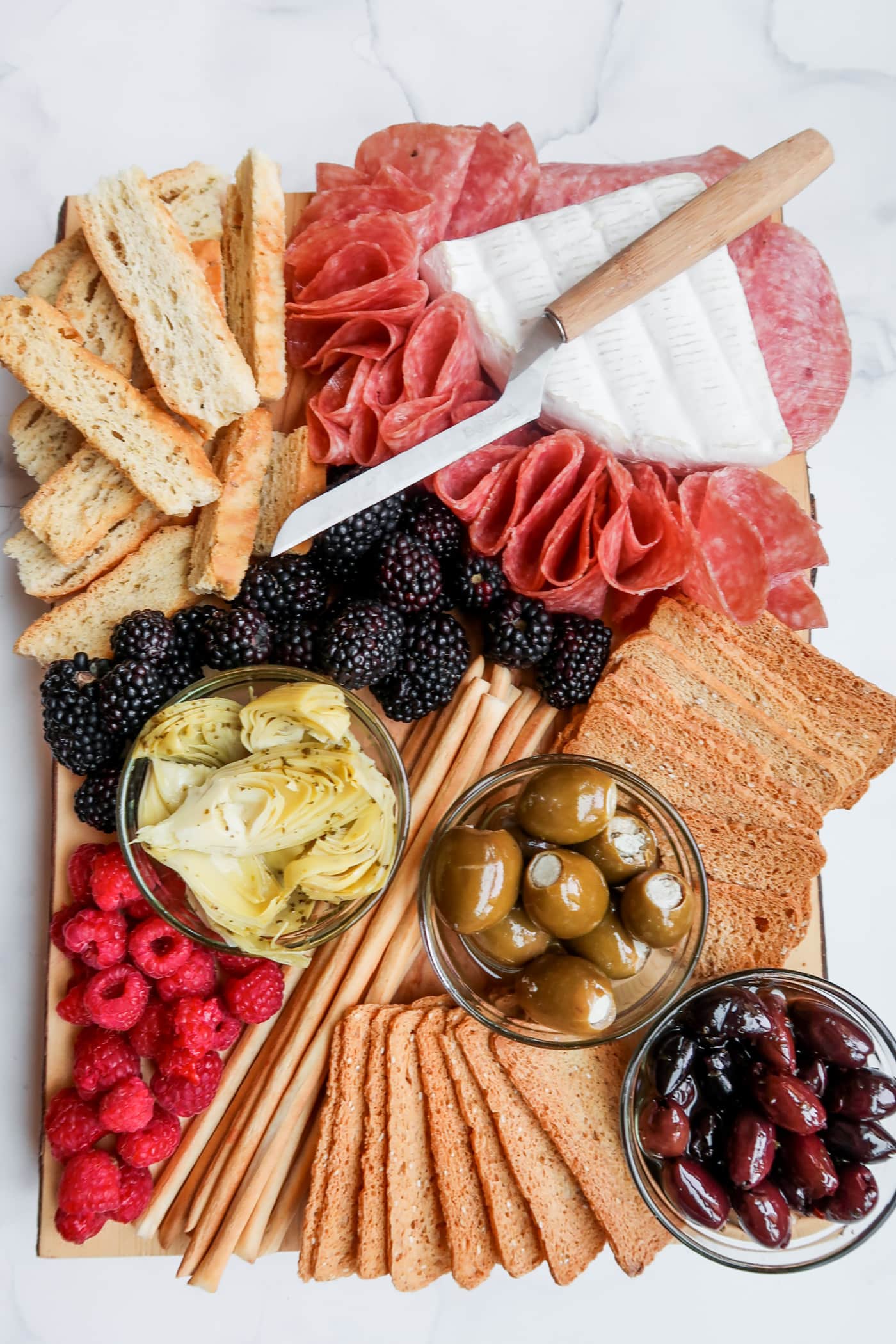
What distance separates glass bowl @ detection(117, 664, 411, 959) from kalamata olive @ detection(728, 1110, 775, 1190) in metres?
0.66

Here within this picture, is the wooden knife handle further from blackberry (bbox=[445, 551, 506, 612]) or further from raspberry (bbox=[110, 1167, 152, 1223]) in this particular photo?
raspberry (bbox=[110, 1167, 152, 1223])

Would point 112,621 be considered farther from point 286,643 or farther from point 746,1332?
point 746,1332

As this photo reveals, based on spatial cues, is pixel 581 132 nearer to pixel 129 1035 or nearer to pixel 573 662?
pixel 573 662

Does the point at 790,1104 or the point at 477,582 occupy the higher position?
the point at 477,582

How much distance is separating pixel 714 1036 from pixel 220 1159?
0.87m

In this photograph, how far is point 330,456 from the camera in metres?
1.76

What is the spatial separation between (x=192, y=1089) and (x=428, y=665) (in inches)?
32.2

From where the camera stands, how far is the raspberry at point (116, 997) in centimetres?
164

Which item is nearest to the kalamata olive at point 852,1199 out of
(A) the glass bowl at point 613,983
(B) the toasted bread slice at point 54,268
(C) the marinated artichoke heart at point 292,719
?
(A) the glass bowl at point 613,983

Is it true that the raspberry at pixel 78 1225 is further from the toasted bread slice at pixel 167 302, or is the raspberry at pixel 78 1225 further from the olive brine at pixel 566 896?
the toasted bread slice at pixel 167 302

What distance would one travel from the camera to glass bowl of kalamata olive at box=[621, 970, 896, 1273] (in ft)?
4.88

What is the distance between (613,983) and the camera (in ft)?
5.34

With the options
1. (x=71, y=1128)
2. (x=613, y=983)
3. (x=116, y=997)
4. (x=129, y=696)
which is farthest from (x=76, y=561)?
(x=613, y=983)

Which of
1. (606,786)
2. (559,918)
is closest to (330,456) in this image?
(606,786)
